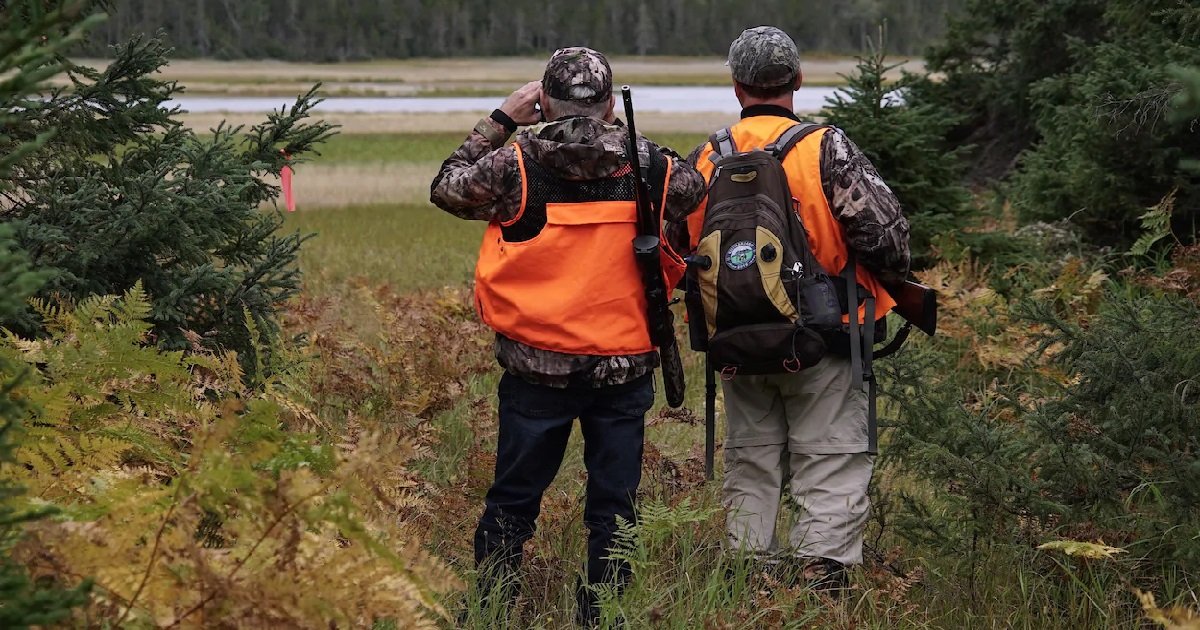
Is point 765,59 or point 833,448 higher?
point 765,59

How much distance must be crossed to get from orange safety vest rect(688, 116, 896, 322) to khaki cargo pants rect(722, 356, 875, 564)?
0.33m

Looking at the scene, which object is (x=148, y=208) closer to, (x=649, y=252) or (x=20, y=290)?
(x=649, y=252)

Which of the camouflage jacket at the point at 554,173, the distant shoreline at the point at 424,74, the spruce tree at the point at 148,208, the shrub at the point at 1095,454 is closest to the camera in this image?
the camouflage jacket at the point at 554,173

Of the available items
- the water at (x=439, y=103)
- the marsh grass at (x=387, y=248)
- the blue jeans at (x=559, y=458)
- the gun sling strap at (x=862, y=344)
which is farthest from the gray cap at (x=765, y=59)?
the water at (x=439, y=103)

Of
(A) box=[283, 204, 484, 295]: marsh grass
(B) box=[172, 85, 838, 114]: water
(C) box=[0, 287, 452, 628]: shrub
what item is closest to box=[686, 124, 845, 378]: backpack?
(C) box=[0, 287, 452, 628]: shrub

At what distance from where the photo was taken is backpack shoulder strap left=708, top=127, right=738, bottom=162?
4844 millimetres

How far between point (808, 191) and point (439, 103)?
73.8 m

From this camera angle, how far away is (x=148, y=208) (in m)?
5.12

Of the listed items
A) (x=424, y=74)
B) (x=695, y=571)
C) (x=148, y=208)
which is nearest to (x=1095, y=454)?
(x=695, y=571)

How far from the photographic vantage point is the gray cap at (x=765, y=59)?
472 centimetres

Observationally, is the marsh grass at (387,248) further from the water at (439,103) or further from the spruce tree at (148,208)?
the water at (439,103)

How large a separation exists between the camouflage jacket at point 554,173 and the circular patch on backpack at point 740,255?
266mm

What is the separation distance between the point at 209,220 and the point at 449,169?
1.52 metres

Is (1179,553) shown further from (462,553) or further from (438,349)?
(438,349)
